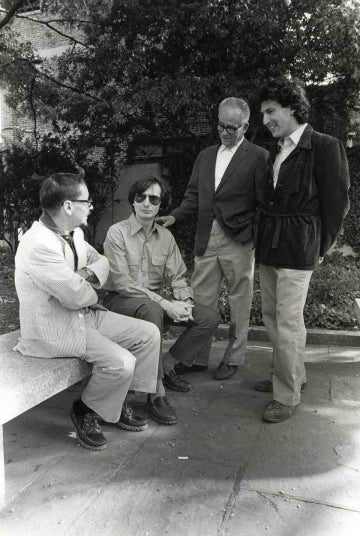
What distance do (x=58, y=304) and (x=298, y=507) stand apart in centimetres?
166

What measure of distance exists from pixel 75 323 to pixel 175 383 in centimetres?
123

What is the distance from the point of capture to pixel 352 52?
7.93 meters

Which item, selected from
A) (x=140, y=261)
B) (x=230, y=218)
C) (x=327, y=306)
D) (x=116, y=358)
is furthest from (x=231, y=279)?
(x=327, y=306)

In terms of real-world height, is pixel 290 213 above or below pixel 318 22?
below

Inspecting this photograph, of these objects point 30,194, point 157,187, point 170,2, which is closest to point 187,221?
point 30,194

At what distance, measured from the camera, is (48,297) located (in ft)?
9.12

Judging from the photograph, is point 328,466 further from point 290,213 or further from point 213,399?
point 290,213

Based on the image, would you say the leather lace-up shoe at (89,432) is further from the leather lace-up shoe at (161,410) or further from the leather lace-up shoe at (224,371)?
the leather lace-up shoe at (224,371)

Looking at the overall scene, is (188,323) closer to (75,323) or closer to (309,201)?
(75,323)

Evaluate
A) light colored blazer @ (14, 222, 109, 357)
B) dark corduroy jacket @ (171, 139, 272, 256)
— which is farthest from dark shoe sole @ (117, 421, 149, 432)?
dark corduroy jacket @ (171, 139, 272, 256)

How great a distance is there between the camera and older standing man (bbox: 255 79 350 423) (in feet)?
10.4

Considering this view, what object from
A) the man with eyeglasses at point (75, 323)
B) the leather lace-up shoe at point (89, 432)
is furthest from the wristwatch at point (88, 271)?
the leather lace-up shoe at point (89, 432)

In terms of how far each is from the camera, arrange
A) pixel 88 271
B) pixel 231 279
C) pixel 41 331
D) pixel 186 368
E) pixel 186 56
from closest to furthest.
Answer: pixel 41 331 → pixel 88 271 → pixel 231 279 → pixel 186 368 → pixel 186 56

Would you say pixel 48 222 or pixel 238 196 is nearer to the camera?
pixel 48 222
